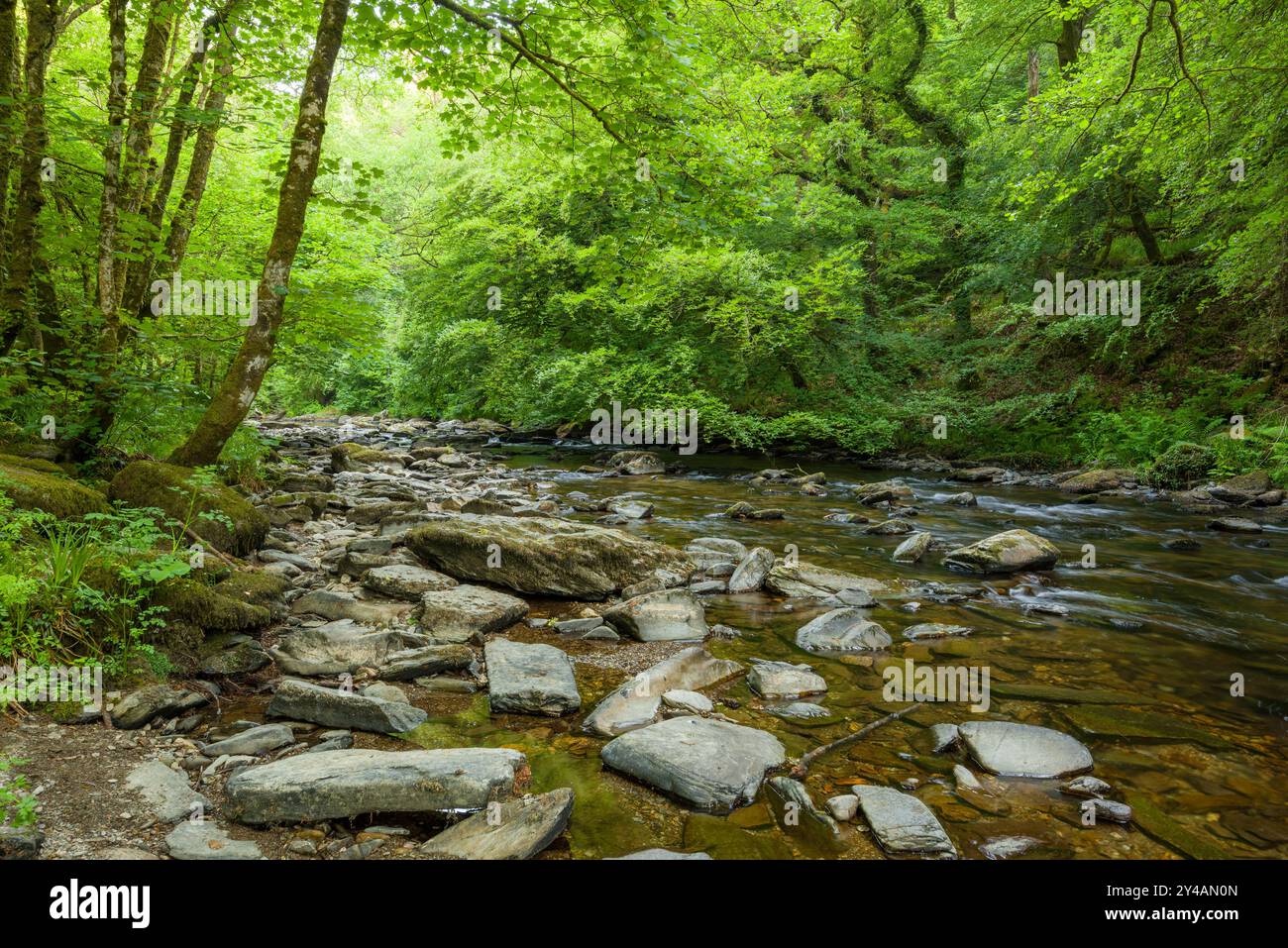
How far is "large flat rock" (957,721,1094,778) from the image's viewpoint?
132 inches

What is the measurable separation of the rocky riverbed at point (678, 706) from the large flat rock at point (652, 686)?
0.07 ft

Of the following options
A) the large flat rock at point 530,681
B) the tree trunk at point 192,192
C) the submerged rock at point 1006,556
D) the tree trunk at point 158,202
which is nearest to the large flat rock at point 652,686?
the large flat rock at point 530,681

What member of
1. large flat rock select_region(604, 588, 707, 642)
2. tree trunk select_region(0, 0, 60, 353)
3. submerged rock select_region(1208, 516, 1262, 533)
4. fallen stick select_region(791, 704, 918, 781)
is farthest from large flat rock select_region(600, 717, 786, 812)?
submerged rock select_region(1208, 516, 1262, 533)

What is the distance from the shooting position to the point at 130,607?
3.60m

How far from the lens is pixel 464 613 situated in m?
5.07

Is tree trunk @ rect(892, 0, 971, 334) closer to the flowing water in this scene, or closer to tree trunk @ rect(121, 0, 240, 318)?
the flowing water

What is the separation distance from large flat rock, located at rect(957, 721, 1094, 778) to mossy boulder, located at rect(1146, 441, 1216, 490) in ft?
40.7

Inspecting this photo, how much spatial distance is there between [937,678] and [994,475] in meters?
12.1

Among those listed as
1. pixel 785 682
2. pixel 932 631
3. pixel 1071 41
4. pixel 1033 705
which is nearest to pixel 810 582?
pixel 932 631

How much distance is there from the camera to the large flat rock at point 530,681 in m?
3.84

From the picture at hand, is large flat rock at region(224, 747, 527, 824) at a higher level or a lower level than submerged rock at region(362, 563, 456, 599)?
lower

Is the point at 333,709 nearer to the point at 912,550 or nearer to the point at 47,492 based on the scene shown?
the point at 47,492
